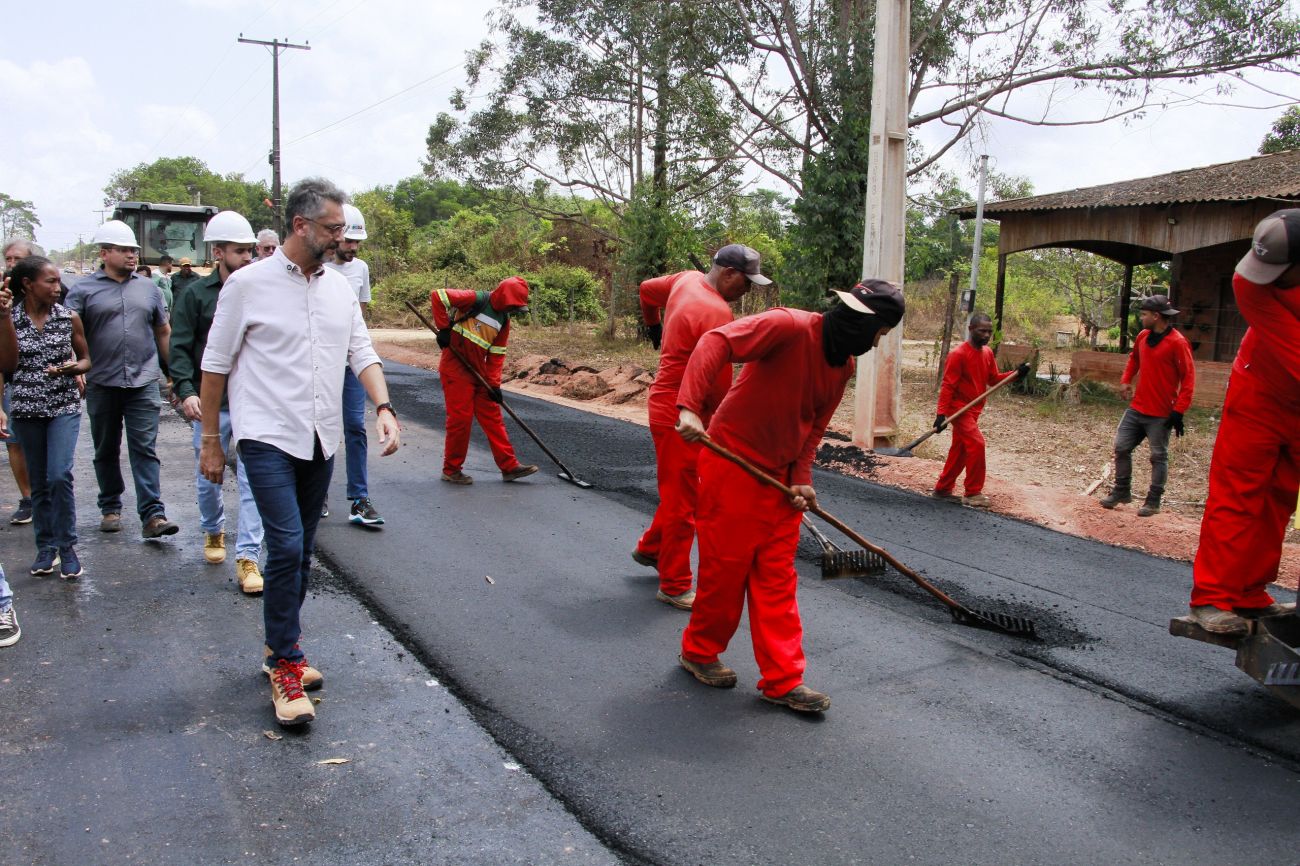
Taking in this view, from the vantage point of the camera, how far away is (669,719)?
12.6 feet

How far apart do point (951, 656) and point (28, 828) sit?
3.59 meters

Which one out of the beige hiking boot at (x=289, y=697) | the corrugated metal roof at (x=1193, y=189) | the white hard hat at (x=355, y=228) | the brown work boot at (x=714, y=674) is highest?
the corrugated metal roof at (x=1193, y=189)

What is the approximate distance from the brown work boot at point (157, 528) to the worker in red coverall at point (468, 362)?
249cm

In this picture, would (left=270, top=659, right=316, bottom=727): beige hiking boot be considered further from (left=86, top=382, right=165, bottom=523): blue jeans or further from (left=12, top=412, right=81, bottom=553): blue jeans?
(left=86, top=382, right=165, bottom=523): blue jeans

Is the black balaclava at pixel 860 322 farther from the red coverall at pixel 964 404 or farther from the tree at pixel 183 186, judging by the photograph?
the tree at pixel 183 186

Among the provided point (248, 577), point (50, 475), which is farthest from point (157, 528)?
point (248, 577)

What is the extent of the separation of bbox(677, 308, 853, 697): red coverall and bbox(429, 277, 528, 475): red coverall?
435 centimetres

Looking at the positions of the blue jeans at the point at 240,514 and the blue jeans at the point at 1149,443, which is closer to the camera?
the blue jeans at the point at 240,514

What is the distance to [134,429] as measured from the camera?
6031 millimetres

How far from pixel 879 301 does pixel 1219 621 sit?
1.92 m

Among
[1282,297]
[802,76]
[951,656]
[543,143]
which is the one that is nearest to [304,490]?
[951,656]

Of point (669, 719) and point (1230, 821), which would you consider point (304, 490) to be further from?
point (1230, 821)

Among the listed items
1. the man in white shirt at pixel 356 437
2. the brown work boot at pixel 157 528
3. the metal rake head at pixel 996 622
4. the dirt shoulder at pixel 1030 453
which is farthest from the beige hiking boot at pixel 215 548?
the dirt shoulder at pixel 1030 453

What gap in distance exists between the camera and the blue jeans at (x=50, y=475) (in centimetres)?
526
